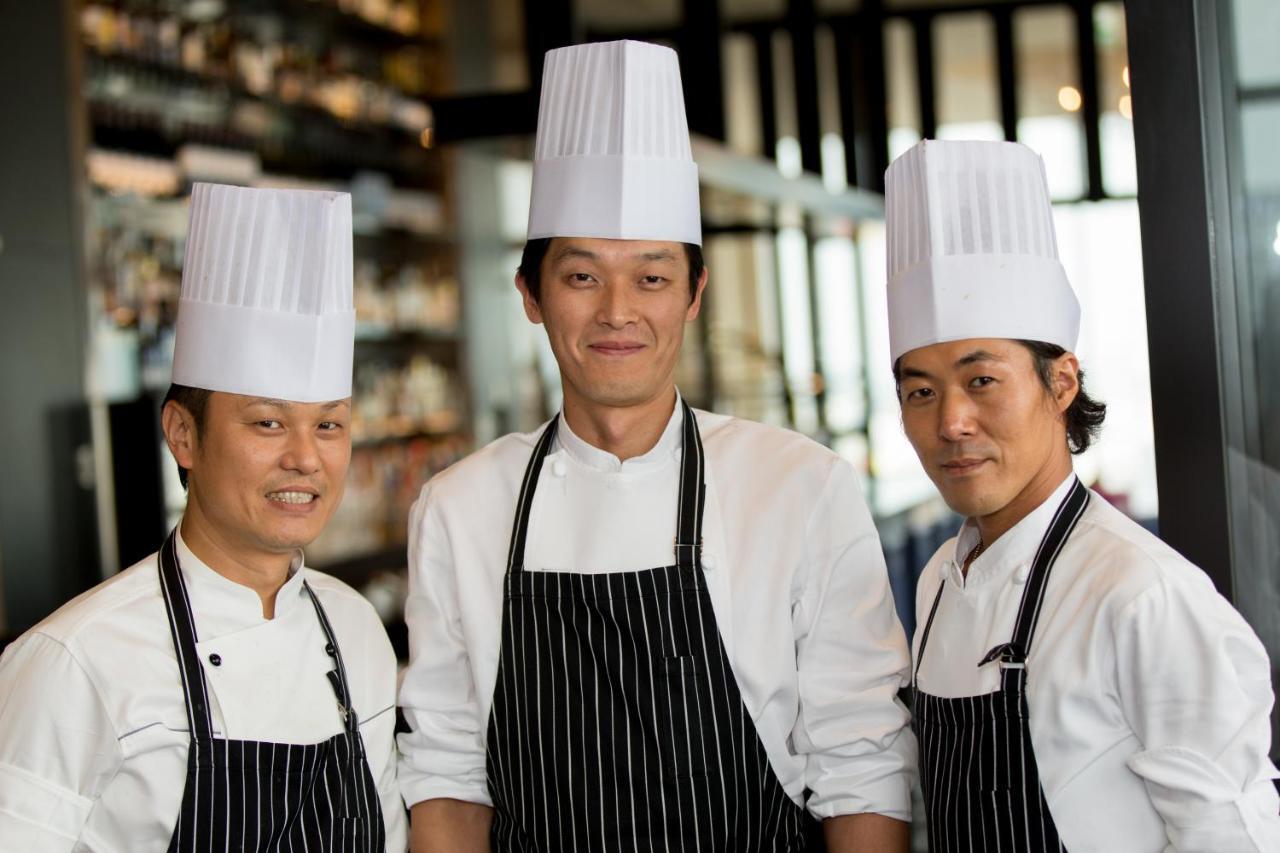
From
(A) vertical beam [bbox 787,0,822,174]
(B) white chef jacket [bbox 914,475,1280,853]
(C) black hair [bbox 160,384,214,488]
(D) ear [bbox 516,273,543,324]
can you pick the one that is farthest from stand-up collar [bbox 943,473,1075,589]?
(A) vertical beam [bbox 787,0,822,174]

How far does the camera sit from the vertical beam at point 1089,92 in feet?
27.4

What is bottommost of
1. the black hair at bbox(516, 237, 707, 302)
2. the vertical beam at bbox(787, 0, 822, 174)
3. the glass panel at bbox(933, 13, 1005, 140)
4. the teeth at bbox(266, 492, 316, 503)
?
the teeth at bbox(266, 492, 316, 503)

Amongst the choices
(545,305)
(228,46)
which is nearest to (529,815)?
(545,305)

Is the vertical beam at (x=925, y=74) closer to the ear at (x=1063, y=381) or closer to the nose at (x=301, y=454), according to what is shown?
the ear at (x=1063, y=381)

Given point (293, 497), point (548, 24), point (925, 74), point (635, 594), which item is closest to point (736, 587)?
point (635, 594)

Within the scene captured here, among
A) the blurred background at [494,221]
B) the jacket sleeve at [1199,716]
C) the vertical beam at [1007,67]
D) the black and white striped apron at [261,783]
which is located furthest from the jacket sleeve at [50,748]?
the vertical beam at [1007,67]

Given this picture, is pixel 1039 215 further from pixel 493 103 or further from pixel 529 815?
pixel 493 103

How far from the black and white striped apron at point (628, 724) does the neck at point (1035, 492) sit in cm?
41

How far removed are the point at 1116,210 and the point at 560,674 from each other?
7.85 m

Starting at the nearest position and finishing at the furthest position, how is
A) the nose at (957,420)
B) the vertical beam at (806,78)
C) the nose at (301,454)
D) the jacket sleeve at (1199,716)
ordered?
the jacket sleeve at (1199,716), the nose at (957,420), the nose at (301,454), the vertical beam at (806,78)

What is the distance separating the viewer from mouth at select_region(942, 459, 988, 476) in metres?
1.59

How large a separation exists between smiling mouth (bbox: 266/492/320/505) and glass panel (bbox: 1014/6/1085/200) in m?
7.65

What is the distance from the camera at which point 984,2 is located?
27.7 ft

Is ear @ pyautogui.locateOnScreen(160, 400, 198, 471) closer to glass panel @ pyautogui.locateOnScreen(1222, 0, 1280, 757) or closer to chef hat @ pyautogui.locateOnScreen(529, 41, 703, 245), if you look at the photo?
chef hat @ pyautogui.locateOnScreen(529, 41, 703, 245)
